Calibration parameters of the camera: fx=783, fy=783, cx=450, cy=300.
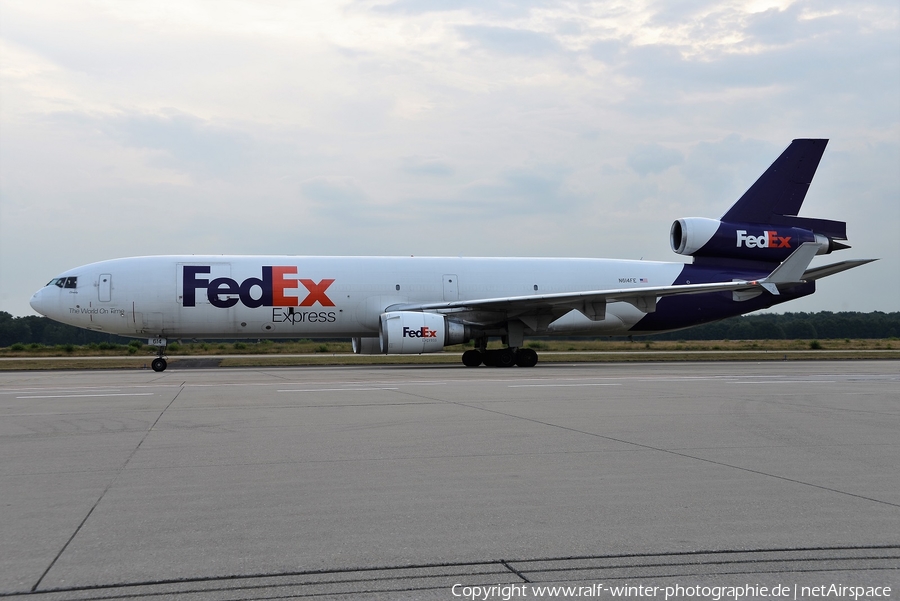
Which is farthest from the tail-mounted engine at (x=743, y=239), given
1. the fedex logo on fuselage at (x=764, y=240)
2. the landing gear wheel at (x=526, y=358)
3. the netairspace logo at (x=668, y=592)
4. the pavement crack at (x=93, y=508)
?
the netairspace logo at (x=668, y=592)

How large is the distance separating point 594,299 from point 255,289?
9730 millimetres

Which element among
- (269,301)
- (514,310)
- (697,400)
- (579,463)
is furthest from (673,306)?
(579,463)

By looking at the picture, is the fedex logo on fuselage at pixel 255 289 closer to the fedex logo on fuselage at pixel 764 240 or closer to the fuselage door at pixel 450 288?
the fuselage door at pixel 450 288

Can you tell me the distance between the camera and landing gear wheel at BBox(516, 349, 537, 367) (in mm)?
23609

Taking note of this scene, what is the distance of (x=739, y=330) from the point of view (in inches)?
2680

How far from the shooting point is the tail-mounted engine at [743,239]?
2656cm

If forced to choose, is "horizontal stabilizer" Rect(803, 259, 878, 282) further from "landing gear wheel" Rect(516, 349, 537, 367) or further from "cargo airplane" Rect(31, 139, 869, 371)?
"landing gear wheel" Rect(516, 349, 537, 367)

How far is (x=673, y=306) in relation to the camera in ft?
85.9

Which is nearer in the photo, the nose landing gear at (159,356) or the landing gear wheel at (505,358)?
the nose landing gear at (159,356)

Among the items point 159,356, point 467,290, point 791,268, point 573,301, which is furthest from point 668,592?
point 467,290

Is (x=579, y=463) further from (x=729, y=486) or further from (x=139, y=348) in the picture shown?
(x=139, y=348)

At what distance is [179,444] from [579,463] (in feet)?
11.9

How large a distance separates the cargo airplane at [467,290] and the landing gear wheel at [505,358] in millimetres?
33

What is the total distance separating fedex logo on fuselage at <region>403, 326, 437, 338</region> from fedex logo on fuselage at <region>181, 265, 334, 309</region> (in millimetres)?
3002
